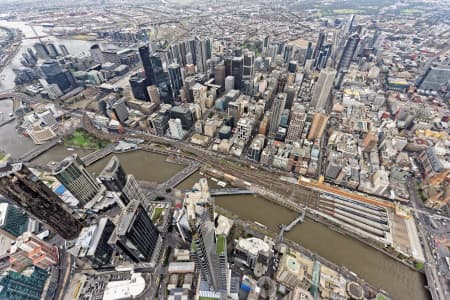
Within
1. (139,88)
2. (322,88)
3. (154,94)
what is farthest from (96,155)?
(322,88)

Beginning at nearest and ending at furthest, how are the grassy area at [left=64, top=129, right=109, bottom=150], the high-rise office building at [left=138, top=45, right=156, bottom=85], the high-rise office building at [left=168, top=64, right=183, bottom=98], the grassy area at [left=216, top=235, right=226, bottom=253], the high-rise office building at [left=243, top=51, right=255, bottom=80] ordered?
the grassy area at [left=216, top=235, right=226, bottom=253], the grassy area at [left=64, top=129, right=109, bottom=150], the high-rise office building at [left=138, top=45, right=156, bottom=85], the high-rise office building at [left=168, top=64, right=183, bottom=98], the high-rise office building at [left=243, top=51, right=255, bottom=80]

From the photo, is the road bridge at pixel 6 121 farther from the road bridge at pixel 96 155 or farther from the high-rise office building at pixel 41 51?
the high-rise office building at pixel 41 51

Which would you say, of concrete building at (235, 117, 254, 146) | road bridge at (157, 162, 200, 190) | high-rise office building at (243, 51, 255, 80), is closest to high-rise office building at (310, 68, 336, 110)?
high-rise office building at (243, 51, 255, 80)

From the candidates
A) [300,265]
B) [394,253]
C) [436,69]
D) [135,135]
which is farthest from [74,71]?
[436,69]

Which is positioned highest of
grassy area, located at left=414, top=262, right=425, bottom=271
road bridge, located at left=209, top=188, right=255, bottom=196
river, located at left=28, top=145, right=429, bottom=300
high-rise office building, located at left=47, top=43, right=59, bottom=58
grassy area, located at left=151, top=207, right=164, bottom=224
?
high-rise office building, located at left=47, top=43, right=59, bottom=58

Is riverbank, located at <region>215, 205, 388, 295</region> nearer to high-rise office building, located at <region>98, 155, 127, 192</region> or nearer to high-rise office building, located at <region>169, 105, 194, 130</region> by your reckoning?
high-rise office building, located at <region>98, 155, 127, 192</region>

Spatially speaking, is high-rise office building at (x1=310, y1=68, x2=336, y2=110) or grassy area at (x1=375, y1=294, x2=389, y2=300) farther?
high-rise office building at (x1=310, y1=68, x2=336, y2=110)
